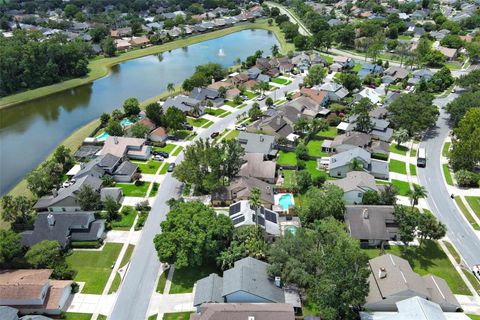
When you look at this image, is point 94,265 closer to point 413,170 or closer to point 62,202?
point 62,202

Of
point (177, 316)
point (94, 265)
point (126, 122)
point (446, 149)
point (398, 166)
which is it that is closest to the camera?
point (177, 316)

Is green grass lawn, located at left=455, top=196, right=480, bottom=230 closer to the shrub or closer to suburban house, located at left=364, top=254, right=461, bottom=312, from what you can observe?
the shrub

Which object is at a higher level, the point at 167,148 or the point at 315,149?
the point at 167,148

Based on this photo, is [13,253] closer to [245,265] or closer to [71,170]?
[71,170]

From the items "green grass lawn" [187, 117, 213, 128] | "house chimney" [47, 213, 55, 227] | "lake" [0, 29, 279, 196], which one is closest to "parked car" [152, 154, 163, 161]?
"green grass lawn" [187, 117, 213, 128]

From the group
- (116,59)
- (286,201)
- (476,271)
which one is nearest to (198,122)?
(286,201)

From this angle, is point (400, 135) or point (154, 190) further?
point (400, 135)

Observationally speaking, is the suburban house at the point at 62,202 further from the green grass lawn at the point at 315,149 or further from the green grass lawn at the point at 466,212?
the green grass lawn at the point at 466,212
